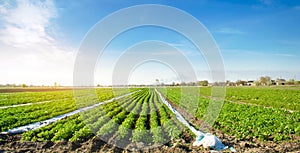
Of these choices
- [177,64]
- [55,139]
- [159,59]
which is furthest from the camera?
[159,59]

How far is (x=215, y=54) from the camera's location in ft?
36.3

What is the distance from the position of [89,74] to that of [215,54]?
5757 millimetres

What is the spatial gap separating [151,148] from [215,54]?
210 inches

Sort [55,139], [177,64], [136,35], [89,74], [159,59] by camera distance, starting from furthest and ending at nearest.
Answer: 1. [159,59]
2. [177,64]
3. [136,35]
4. [89,74]
5. [55,139]

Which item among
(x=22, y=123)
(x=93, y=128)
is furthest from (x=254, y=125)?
(x=22, y=123)

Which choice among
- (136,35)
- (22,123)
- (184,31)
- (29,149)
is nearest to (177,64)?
(136,35)

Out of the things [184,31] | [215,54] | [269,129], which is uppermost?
[184,31]

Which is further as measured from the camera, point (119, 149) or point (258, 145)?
point (258, 145)

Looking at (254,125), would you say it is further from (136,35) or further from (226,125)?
(136,35)

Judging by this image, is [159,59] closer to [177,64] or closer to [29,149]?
[177,64]

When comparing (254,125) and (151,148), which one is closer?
(151,148)

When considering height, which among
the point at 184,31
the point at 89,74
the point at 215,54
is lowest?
the point at 89,74

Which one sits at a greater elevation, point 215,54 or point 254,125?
point 215,54

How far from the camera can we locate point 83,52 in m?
10.8
